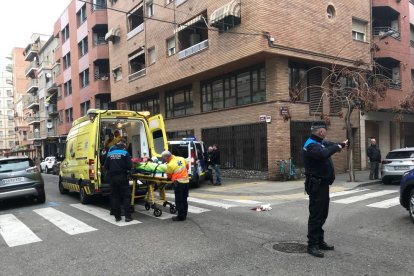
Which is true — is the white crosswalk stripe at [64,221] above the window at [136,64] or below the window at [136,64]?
below

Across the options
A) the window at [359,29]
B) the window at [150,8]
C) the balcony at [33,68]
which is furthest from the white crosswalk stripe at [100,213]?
the balcony at [33,68]

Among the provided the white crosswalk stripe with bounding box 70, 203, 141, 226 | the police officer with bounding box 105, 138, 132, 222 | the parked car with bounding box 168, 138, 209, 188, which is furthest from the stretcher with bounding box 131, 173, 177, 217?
the parked car with bounding box 168, 138, 209, 188

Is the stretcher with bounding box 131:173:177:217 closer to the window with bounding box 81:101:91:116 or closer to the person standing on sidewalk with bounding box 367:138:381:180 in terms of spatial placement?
the person standing on sidewalk with bounding box 367:138:381:180

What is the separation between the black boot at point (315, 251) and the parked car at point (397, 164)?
9.90 metres

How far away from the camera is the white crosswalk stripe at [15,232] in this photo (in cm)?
690

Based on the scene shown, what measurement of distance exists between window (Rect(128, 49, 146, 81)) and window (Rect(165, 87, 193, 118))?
2.44m

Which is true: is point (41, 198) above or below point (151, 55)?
below

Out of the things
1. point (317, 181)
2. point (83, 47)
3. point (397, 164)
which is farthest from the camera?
point (83, 47)

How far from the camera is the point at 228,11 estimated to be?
1602cm

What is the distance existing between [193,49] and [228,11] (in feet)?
13.1

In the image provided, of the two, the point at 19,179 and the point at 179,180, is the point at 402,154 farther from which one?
the point at 19,179

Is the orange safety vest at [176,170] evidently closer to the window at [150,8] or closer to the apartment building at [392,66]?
the apartment building at [392,66]

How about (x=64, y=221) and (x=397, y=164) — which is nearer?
(x=64, y=221)

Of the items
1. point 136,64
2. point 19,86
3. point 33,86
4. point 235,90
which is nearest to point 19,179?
point 235,90
